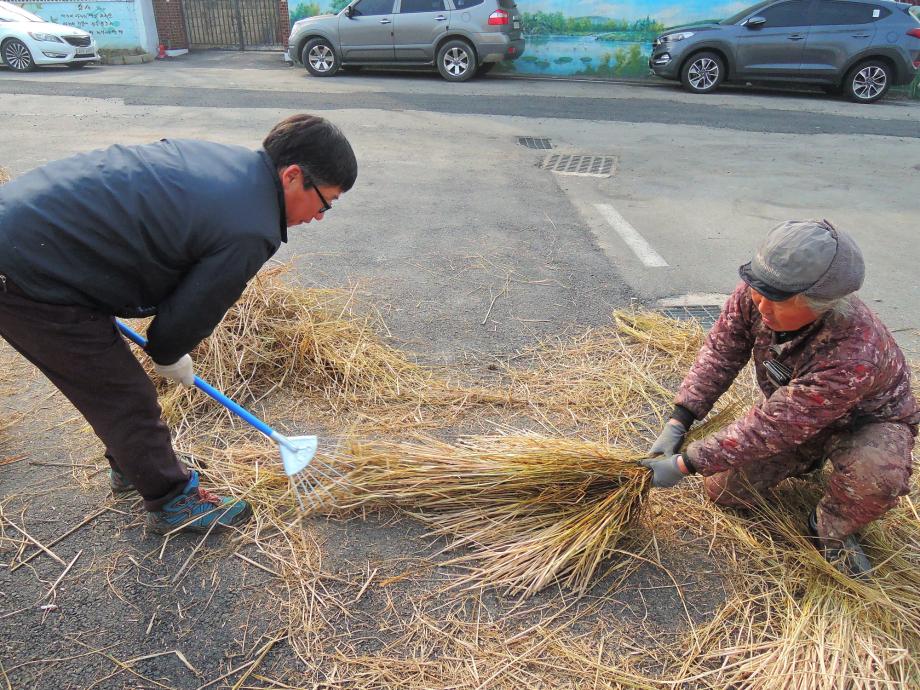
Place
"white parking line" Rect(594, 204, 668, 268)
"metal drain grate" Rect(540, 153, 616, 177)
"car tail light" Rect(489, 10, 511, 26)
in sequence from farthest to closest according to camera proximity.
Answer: "car tail light" Rect(489, 10, 511, 26) < "metal drain grate" Rect(540, 153, 616, 177) < "white parking line" Rect(594, 204, 668, 268)

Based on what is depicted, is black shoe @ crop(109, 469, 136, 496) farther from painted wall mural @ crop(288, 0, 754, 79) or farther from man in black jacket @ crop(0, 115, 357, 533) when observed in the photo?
painted wall mural @ crop(288, 0, 754, 79)

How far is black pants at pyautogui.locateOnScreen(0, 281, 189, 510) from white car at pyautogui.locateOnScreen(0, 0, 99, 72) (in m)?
14.0

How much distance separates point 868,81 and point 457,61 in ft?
24.0

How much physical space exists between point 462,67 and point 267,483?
1149 cm

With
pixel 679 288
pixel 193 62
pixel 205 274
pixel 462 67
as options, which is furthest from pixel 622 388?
pixel 193 62

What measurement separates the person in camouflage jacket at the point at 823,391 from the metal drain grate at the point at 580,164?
499cm

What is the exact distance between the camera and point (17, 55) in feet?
42.6

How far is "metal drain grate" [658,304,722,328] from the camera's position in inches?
161

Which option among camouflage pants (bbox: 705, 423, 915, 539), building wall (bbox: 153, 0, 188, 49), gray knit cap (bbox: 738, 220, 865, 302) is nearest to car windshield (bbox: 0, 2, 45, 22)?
building wall (bbox: 153, 0, 188, 49)

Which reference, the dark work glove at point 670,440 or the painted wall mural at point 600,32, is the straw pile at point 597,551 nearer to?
the dark work glove at point 670,440

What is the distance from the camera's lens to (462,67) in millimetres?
12516

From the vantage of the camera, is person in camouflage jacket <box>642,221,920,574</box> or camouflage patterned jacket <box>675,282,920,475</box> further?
camouflage patterned jacket <box>675,282,920,475</box>

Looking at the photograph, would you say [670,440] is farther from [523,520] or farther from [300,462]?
[300,462]

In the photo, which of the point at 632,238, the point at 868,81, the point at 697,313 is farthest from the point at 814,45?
the point at 697,313
